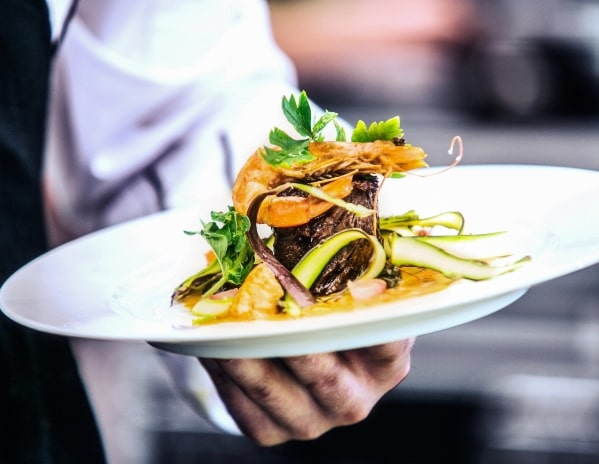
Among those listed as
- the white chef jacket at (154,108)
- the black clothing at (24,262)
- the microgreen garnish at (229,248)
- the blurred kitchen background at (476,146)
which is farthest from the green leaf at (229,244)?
the blurred kitchen background at (476,146)

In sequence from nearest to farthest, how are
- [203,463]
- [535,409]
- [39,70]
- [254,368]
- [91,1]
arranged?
1. [254,368]
2. [39,70]
3. [91,1]
4. [535,409]
5. [203,463]

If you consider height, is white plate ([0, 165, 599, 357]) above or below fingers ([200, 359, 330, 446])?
above

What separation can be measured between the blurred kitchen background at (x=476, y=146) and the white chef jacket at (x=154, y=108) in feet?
3.05

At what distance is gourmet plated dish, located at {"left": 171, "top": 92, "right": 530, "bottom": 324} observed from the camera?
1.58 feet

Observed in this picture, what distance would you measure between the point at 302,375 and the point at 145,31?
551 mm

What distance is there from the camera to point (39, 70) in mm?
713

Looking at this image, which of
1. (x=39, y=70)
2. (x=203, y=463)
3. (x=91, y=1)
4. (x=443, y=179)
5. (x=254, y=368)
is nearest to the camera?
(x=254, y=368)

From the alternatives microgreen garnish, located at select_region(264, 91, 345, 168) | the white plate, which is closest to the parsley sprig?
microgreen garnish, located at select_region(264, 91, 345, 168)

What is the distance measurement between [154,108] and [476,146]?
113 centimetres

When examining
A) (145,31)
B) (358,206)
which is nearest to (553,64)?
(145,31)

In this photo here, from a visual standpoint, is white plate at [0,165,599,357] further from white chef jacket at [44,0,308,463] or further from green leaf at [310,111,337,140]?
white chef jacket at [44,0,308,463]

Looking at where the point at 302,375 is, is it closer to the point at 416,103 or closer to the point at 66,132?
A: the point at 66,132

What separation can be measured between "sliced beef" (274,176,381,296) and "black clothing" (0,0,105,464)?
241 millimetres

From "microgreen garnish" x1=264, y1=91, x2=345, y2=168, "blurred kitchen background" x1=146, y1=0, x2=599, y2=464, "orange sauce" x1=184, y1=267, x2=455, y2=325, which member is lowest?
"blurred kitchen background" x1=146, y1=0, x2=599, y2=464
